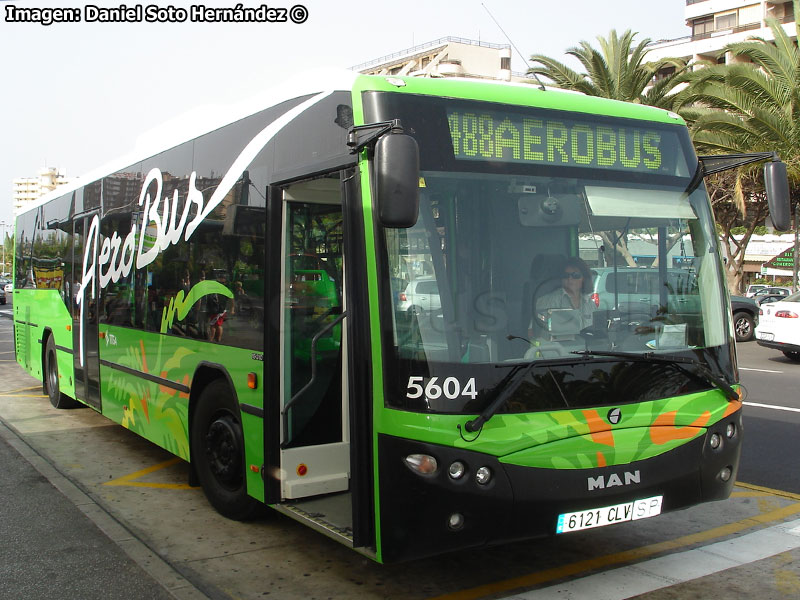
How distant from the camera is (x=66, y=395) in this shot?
440 inches

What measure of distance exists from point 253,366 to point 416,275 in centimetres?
168

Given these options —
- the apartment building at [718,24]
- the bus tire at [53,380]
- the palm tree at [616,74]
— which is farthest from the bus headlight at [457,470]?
the apartment building at [718,24]

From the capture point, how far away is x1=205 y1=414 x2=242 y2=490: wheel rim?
597 centimetres

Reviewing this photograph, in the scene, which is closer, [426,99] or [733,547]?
[426,99]

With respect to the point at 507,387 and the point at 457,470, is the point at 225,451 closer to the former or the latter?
the point at 457,470

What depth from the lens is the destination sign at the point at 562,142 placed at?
179 inches

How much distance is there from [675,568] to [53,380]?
8881mm

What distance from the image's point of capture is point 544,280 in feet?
14.9

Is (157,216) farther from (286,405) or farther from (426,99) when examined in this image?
(426,99)

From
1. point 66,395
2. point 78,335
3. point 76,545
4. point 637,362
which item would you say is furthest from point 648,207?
point 66,395

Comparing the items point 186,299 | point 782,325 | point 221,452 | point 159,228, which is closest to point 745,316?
point 782,325

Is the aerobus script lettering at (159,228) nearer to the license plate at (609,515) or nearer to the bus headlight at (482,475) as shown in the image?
the bus headlight at (482,475)

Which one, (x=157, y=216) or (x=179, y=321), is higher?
(x=157, y=216)

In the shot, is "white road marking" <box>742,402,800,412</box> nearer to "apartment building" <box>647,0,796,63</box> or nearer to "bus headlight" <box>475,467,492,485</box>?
"bus headlight" <box>475,467,492,485</box>
